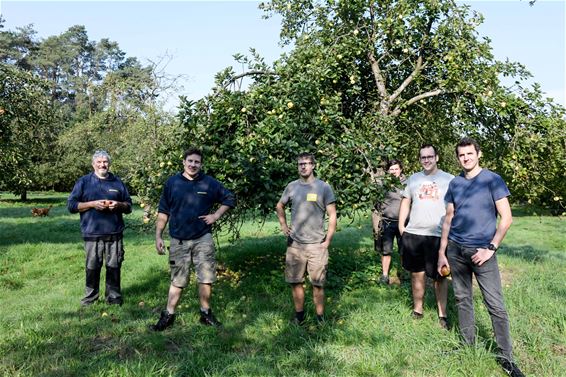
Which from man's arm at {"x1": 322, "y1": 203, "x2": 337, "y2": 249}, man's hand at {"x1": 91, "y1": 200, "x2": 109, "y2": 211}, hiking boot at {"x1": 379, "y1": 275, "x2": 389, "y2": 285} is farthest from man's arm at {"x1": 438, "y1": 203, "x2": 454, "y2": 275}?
man's hand at {"x1": 91, "y1": 200, "x2": 109, "y2": 211}

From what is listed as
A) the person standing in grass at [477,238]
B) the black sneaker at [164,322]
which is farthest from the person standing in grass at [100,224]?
the person standing in grass at [477,238]

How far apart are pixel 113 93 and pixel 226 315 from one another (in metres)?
12.6

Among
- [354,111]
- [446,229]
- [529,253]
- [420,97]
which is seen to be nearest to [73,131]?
[354,111]

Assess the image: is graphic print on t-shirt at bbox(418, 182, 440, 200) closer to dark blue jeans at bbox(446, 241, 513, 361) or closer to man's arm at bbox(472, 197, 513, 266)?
dark blue jeans at bbox(446, 241, 513, 361)

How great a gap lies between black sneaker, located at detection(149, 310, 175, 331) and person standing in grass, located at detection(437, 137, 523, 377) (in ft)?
10.0

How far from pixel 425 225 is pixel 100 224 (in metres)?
4.18

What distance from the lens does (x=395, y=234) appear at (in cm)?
718

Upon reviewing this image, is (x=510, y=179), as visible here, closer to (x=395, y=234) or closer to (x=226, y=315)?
(x=395, y=234)

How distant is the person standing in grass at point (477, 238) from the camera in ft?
12.1

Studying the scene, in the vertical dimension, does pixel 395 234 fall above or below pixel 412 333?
above

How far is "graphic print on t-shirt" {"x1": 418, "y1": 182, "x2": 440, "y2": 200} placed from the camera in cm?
497

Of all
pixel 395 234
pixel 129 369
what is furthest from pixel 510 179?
pixel 129 369

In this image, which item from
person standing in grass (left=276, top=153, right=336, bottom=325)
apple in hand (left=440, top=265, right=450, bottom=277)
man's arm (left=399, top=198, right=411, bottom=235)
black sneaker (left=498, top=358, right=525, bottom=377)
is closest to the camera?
black sneaker (left=498, top=358, right=525, bottom=377)

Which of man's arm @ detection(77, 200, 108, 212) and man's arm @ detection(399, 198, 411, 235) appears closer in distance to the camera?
man's arm @ detection(399, 198, 411, 235)
